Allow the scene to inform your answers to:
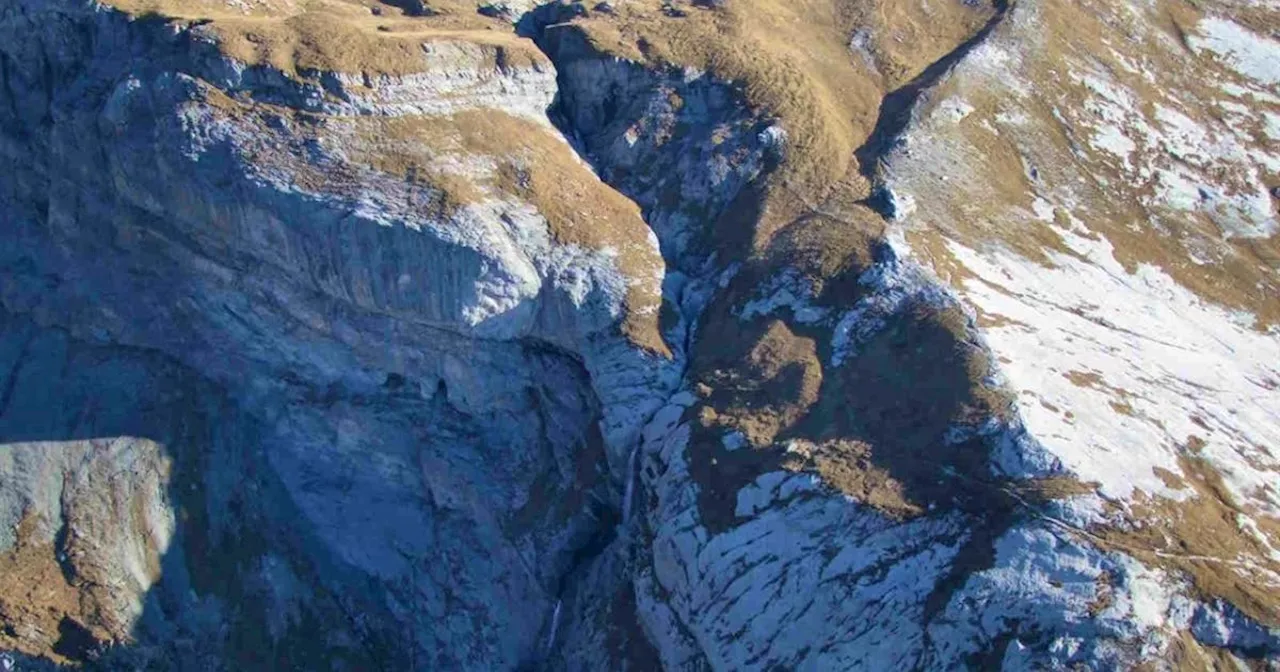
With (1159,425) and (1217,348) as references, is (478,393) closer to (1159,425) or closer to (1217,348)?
(1159,425)

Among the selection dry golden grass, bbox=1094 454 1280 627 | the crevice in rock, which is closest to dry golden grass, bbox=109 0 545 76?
the crevice in rock

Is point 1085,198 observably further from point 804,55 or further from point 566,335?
point 566,335

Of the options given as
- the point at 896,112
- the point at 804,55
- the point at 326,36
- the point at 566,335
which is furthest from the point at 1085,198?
the point at 326,36

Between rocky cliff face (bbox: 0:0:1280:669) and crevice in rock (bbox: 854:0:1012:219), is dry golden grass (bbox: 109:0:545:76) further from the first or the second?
crevice in rock (bbox: 854:0:1012:219)

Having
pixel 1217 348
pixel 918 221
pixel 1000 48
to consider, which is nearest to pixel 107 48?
pixel 918 221

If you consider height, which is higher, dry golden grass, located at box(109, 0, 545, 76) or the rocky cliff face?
dry golden grass, located at box(109, 0, 545, 76)

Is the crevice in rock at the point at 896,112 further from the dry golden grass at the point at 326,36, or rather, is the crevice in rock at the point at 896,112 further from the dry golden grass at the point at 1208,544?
the dry golden grass at the point at 1208,544

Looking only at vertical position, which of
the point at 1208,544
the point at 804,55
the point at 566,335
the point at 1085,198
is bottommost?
the point at 1208,544

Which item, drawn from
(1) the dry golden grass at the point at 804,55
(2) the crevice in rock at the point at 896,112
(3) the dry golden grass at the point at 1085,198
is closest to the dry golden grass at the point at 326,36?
(1) the dry golden grass at the point at 804,55

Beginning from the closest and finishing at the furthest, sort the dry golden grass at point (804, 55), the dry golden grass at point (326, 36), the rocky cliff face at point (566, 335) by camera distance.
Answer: the rocky cliff face at point (566, 335) → the dry golden grass at point (326, 36) → the dry golden grass at point (804, 55)
